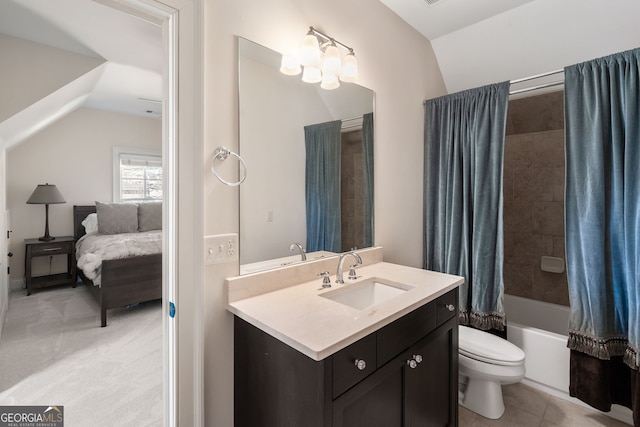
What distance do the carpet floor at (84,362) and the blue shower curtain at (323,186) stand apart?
1460mm

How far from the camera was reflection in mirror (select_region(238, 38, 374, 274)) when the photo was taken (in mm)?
1286

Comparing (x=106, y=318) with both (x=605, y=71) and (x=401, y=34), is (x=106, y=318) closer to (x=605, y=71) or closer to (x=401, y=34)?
(x=401, y=34)

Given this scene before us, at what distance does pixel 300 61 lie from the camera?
1432 mm

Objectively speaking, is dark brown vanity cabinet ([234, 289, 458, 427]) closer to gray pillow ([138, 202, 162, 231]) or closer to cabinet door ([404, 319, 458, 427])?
cabinet door ([404, 319, 458, 427])

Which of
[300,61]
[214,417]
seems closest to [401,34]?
[300,61]

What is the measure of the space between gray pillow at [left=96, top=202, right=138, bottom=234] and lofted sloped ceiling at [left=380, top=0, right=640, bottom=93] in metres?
4.37

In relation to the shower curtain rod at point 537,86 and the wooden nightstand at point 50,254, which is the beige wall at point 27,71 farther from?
the shower curtain rod at point 537,86

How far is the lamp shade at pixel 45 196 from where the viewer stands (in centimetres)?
379

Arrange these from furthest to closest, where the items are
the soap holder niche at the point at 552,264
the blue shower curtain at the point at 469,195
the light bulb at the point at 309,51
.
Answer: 1. the soap holder niche at the point at 552,264
2. the blue shower curtain at the point at 469,195
3. the light bulb at the point at 309,51

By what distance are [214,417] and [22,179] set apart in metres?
4.71

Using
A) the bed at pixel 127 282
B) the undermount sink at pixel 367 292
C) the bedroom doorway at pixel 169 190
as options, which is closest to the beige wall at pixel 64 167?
the bed at pixel 127 282

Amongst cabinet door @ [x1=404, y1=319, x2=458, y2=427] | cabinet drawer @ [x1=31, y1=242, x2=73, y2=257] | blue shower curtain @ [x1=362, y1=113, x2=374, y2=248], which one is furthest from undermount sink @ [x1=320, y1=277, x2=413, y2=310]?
cabinet drawer @ [x1=31, y1=242, x2=73, y2=257]

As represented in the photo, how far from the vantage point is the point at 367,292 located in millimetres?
1557

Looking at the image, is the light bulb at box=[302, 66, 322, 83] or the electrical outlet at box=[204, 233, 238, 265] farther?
the light bulb at box=[302, 66, 322, 83]
